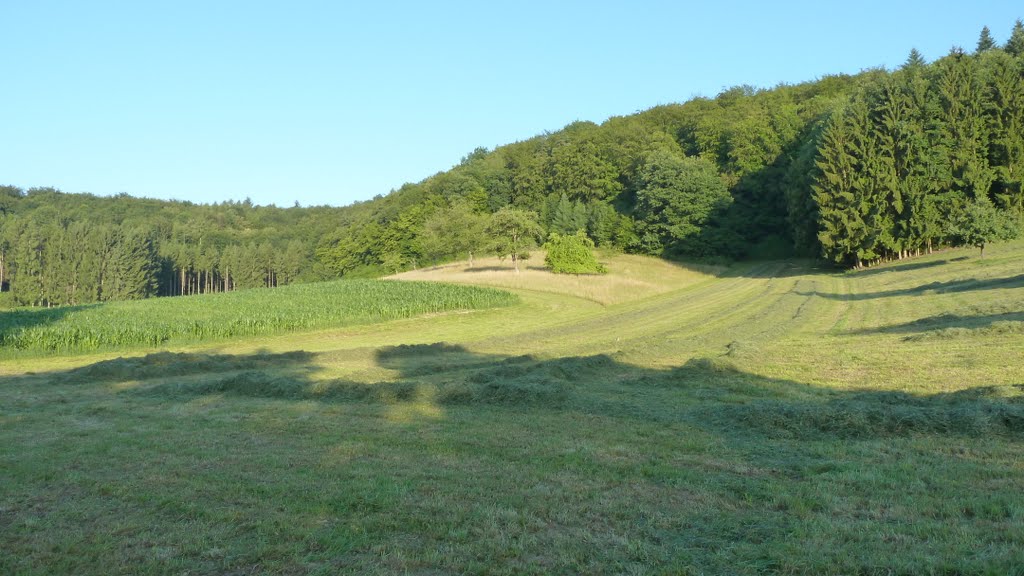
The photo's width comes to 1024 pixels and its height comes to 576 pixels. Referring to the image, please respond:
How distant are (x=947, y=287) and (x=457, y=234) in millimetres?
46484

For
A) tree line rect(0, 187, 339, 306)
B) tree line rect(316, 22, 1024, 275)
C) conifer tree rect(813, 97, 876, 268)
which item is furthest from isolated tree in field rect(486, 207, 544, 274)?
tree line rect(0, 187, 339, 306)

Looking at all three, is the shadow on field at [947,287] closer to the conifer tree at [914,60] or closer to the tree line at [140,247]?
the conifer tree at [914,60]

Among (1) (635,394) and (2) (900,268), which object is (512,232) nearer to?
(2) (900,268)

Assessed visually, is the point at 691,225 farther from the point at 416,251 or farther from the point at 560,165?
the point at 416,251

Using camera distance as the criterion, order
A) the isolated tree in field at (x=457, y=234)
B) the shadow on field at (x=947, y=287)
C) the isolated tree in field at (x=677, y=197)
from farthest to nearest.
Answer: the isolated tree in field at (x=677, y=197)
the isolated tree in field at (x=457, y=234)
the shadow on field at (x=947, y=287)

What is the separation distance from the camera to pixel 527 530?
5.73m

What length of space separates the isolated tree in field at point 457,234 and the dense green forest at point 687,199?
22 centimetres

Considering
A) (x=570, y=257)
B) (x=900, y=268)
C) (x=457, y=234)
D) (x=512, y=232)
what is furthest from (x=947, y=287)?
(x=457, y=234)

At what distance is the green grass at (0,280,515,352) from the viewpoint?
103 ft

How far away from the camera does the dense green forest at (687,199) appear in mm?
50750

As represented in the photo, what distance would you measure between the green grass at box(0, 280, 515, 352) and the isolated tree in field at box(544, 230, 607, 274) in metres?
11.5

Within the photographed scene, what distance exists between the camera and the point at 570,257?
59.0 meters

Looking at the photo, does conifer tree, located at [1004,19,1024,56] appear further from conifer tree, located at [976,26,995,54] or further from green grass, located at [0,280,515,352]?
green grass, located at [0,280,515,352]

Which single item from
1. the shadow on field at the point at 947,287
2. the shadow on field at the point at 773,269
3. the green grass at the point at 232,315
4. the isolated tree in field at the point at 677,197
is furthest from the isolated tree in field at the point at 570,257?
the shadow on field at the point at 947,287
